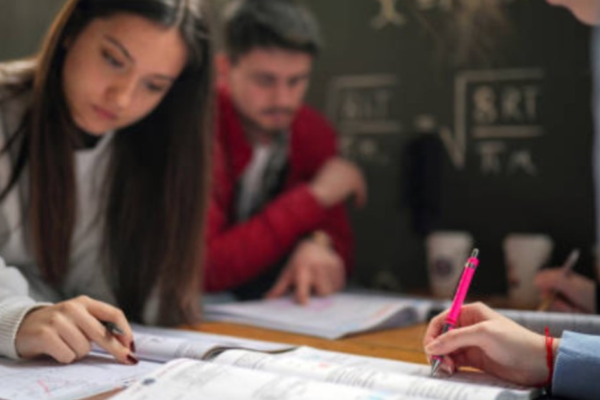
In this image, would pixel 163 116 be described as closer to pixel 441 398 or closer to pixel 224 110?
pixel 224 110

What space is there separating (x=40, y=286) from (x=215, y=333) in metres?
0.22

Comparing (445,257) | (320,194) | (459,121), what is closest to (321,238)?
(320,194)

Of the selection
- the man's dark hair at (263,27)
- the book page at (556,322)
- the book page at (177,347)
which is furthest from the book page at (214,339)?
the man's dark hair at (263,27)

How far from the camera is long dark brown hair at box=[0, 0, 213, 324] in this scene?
974 millimetres

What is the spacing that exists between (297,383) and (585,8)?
57cm

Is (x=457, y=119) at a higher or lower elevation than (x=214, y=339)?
higher

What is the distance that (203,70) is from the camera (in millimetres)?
1098

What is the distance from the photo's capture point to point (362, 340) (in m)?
0.93

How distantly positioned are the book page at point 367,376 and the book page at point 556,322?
110 millimetres

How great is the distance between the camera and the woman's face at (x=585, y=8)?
0.88 meters

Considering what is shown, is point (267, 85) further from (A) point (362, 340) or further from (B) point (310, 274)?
(A) point (362, 340)

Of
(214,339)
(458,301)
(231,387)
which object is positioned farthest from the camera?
(214,339)

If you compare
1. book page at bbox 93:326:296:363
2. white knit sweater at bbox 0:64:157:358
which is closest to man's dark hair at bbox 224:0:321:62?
white knit sweater at bbox 0:64:157:358

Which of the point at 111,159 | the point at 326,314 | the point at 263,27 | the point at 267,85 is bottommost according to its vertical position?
the point at 326,314
